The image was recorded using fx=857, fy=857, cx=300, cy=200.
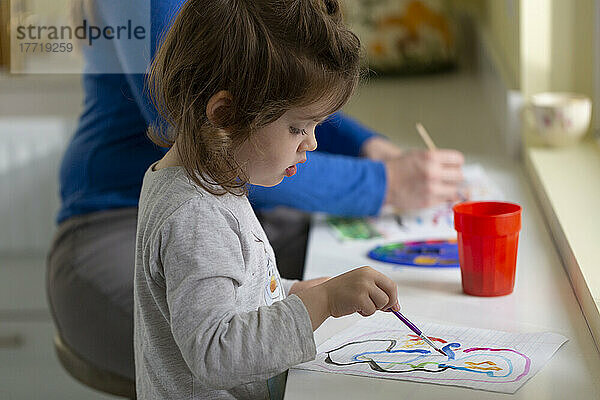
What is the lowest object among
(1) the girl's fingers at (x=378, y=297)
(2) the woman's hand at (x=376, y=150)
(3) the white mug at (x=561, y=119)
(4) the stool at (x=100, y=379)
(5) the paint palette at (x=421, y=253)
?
(4) the stool at (x=100, y=379)

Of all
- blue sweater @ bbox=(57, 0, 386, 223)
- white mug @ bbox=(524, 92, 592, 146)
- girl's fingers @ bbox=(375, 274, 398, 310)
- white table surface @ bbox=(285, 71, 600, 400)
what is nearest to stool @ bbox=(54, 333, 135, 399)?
blue sweater @ bbox=(57, 0, 386, 223)

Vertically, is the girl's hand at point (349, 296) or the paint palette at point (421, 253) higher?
the girl's hand at point (349, 296)

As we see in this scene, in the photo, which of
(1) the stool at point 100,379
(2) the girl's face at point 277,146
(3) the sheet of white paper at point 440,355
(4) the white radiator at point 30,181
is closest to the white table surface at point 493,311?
(3) the sheet of white paper at point 440,355

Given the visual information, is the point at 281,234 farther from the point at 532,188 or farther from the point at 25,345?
the point at 25,345

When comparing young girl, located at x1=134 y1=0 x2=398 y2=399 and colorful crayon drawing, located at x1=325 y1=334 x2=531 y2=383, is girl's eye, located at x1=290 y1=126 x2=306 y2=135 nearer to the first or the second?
young girl, located at x1=134 y1=0 x2=398 y2=399

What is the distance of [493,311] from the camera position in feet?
3.02

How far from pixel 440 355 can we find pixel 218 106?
1.03 feet

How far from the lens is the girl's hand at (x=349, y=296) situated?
746mm

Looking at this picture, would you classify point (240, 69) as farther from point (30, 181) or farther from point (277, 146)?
point (30, 181)

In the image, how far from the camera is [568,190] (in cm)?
121

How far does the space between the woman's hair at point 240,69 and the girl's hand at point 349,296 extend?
4.9 inches

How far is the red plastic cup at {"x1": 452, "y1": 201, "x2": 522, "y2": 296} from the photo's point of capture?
0.94 m

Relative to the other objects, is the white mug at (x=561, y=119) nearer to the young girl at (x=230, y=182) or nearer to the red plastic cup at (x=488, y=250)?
the red plastic cup at (x=488, y=250)

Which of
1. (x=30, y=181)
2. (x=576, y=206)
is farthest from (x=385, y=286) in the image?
(x=30, y=181)
